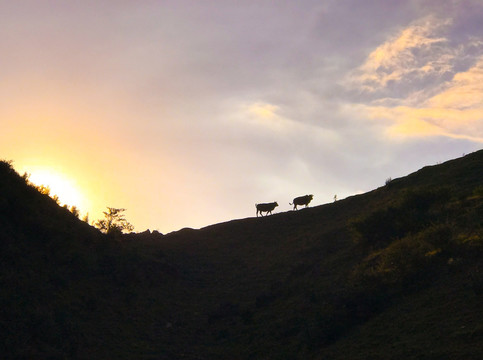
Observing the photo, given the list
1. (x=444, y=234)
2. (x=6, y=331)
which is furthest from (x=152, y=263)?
(x=444, y=234)

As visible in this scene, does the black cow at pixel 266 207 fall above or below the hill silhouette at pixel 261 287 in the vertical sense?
above

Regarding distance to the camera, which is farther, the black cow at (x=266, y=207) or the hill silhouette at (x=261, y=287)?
the black cow at (x=266, y=207)

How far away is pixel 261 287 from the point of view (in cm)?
3469

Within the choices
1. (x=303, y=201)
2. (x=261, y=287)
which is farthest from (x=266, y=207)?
(x=261, y=287)

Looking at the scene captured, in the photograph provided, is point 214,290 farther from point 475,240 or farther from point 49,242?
point 475,240

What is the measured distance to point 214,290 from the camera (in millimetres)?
36031

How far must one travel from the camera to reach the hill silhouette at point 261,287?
797 inches

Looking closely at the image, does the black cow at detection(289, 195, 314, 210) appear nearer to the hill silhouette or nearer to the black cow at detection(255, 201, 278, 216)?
the black cow at detection(255, 201, 278, 216)

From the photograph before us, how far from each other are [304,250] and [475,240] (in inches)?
665

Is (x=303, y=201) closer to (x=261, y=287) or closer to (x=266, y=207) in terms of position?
(x=266, y=207)

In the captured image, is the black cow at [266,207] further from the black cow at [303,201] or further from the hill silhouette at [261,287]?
the hill silhouette at [261,287]

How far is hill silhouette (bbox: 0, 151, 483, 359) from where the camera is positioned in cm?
2023

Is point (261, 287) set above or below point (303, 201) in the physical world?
below

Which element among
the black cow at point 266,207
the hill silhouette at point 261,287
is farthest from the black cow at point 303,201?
the hill silhouette at point 261,287
